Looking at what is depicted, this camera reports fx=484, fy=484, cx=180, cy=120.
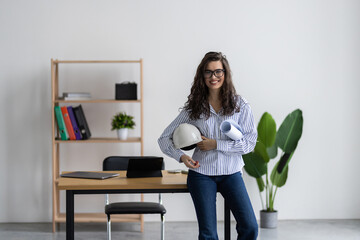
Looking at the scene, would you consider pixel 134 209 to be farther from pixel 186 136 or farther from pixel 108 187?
pixel 186 136

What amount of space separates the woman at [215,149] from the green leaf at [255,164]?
5.23ft

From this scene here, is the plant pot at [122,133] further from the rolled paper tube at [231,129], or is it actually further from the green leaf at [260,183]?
the rolled paper tube at [231,129]

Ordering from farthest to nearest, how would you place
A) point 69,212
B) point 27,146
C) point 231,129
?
Result: point 27,146
point 69,212
point 231,129

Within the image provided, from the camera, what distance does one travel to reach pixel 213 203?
2.88 metres

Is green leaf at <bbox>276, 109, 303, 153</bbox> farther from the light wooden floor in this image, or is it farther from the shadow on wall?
the shadow on wall

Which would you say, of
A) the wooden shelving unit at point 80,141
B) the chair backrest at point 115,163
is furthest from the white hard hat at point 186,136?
the wooden shelving unit at point 80,141

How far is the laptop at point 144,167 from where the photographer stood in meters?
3.13

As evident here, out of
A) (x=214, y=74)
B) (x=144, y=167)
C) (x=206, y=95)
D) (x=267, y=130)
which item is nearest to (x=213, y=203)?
(x=144, y=167)

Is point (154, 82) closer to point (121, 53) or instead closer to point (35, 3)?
point (121, 53)

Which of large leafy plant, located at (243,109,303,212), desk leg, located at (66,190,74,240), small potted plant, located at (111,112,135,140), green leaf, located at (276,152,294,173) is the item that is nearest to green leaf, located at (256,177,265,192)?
large leafy plant, located at (243,109,303,212)

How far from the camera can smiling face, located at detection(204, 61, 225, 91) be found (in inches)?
117

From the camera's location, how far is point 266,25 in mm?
5004

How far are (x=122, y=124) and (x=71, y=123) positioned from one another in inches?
19.0

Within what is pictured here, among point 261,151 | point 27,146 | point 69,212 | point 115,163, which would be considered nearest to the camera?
point 69,212
